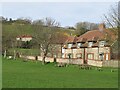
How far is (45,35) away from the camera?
7088cm

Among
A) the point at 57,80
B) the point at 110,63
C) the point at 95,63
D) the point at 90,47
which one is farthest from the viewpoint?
the point at 90,47

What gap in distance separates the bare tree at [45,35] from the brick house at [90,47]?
288 inches

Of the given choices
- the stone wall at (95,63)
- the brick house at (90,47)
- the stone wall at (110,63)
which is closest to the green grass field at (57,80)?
the stone wall at (110,63)

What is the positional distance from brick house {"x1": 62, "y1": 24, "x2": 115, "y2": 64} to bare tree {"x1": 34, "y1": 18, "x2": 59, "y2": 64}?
288 inches

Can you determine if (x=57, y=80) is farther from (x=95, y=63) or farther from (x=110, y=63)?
(x=95, y=63)

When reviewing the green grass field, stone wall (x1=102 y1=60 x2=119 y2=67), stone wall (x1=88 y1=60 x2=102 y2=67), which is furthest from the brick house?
the green grass field

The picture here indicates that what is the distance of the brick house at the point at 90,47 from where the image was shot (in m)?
66.6

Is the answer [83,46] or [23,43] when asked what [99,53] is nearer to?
[83,46]

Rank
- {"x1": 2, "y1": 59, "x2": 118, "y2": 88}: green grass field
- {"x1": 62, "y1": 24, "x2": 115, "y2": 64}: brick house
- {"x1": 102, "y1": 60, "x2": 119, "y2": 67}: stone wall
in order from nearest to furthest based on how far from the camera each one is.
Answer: {"x1": 2, "y1": 59, "x2": 118, "y2": 88}: green grass field < {"x1": 102, "y1": 60, "x2": 119, "y2": 67}: stone wall < {"x1": 62, "y1": 24, "x2": 115, "y2": 64}: brick house

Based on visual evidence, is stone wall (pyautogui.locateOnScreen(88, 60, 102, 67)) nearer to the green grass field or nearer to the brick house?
the brick house

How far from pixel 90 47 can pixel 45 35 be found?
36.3ft

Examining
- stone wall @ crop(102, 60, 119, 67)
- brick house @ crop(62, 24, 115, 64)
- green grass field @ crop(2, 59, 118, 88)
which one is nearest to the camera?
green grass field @ crop(2, 59, 118, 88)

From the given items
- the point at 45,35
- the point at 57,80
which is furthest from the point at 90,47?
the point at 57,80

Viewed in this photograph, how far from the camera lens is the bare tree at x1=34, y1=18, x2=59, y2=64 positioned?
226 ft
